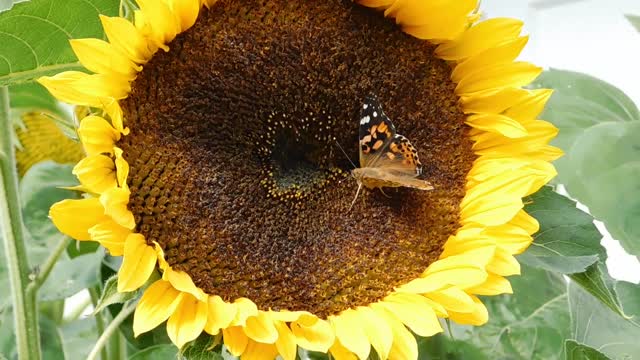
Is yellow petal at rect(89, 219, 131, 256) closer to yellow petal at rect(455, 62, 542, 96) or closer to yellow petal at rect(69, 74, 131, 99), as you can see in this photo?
yellow petal at rect(69, 74, 131, 99)

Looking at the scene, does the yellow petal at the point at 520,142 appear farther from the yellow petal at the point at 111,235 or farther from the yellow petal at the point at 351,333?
the yellow petal at the point at 111,235

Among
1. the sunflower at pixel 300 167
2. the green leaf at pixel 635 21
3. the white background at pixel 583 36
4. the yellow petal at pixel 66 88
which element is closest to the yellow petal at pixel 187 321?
the sunflower at pixel 300 167

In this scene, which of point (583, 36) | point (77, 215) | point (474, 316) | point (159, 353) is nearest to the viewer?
point (77, 215)

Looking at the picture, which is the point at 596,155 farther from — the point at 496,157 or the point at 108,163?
the point at 108,163

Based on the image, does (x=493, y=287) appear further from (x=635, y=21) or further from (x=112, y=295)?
(x=635, y=21)

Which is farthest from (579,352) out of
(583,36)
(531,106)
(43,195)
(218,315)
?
(583,36)
